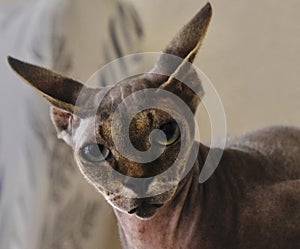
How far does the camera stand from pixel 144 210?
32 cm

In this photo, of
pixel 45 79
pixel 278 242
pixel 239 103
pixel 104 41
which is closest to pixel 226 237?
pixel 278 242

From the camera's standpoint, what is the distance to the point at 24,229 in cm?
92

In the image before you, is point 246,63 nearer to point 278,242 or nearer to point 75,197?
point 75,197

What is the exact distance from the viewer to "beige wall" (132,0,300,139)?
33.3 inches

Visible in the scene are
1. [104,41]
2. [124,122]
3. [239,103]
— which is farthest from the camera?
[104,41]

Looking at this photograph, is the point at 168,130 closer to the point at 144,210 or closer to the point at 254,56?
the point at 144,210

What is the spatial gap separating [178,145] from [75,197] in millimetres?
663

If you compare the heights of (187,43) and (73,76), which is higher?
(187,43)

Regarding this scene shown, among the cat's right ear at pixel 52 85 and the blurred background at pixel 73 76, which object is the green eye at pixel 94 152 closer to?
the cat's right ear at pixel 52 85

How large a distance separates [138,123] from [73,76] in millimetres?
616

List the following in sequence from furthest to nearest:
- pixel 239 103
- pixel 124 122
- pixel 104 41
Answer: pixel 104 41 → pixel 239 103 → pixel 124 122

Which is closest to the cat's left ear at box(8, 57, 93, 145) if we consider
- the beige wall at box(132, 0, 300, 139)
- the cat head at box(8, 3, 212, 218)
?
the cat head at box(8, 3, 212, 218)

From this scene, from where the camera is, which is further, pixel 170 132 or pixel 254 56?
pixel 254 56

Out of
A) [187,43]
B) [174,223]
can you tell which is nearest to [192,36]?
[187,43]
